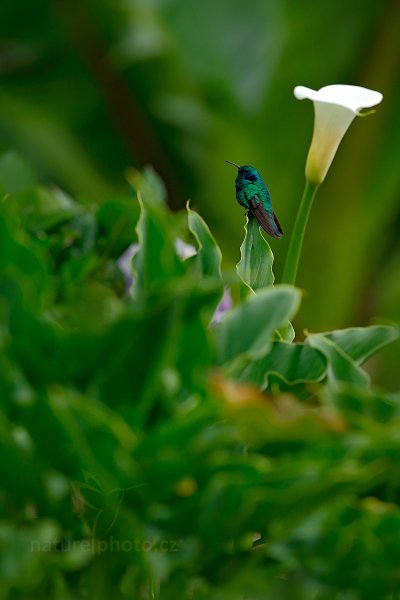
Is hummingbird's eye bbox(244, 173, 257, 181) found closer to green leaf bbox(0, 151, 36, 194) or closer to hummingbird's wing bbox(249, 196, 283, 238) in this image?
hummingbird's wing bbox(249, 196, 283, 238)

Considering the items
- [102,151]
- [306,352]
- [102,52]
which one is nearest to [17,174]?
[306,352]

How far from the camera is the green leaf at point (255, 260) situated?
23.5 inches

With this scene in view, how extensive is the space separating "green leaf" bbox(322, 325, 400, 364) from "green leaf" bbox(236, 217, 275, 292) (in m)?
0.06

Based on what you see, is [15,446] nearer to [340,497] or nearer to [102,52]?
[340,497]

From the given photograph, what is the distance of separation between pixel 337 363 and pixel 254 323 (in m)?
0.05

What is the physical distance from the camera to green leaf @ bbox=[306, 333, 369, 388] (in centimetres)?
51

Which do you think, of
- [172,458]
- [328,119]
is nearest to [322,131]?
[328,119]

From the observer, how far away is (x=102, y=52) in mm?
2324

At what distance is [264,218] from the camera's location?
0.60 metres

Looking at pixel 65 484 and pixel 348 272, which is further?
pixel 348 272

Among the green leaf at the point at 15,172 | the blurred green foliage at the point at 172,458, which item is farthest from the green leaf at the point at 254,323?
the green leaf at the point at 15,172

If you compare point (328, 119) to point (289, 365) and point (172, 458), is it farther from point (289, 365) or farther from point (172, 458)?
point (172, 458)

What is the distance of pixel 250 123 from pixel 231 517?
1967mm

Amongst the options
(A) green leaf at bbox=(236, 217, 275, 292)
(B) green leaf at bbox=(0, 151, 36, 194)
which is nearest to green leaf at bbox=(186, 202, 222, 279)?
(A) green leaf at bbox=(236, 217, 275, 292)
